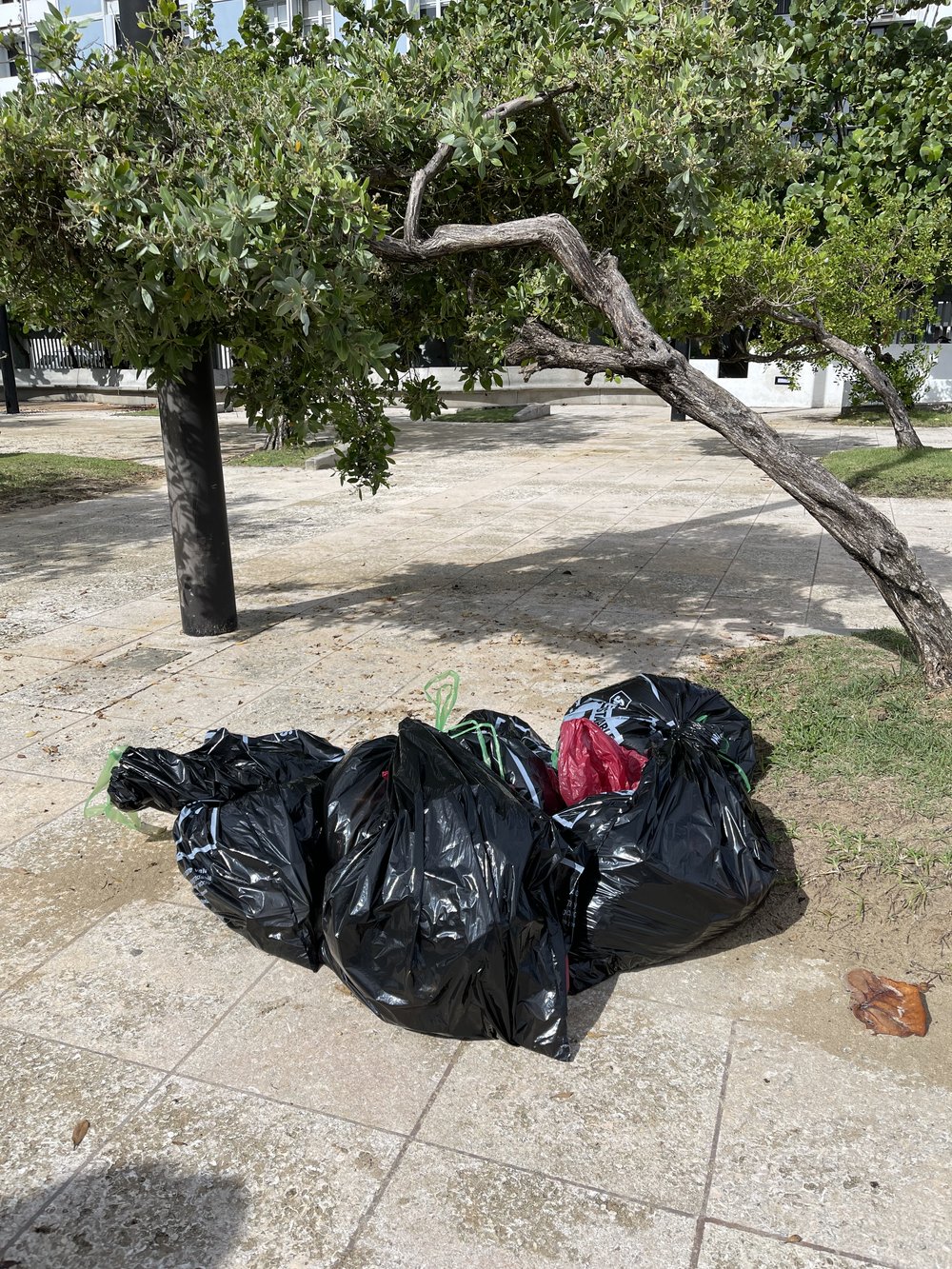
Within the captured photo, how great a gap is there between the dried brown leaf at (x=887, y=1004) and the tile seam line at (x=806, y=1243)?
0.89 meters

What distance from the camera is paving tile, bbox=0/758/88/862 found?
4.73 metres

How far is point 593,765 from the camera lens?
4.23 meters

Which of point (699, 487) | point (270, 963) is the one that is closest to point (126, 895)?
point (270, 963)

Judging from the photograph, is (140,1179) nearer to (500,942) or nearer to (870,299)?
(500,942)

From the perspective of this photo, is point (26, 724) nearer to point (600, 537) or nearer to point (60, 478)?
point (600, 537)

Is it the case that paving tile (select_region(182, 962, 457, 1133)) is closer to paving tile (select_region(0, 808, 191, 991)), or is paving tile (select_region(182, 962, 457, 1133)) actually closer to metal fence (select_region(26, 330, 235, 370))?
paving tile (select_region(0, 808, 191, 991))

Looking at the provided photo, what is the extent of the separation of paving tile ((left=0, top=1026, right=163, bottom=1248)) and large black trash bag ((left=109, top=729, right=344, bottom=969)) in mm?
619

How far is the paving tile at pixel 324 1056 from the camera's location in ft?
9.95

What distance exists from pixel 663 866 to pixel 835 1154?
98cm

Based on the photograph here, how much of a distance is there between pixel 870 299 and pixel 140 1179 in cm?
1808

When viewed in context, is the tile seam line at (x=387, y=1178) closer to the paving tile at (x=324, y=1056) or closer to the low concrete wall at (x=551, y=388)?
the paving tile at (x=324, y=1056)

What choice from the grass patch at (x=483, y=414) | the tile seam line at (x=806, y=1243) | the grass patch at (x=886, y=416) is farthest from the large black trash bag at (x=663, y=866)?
the grass patch at (x=483, y=414)

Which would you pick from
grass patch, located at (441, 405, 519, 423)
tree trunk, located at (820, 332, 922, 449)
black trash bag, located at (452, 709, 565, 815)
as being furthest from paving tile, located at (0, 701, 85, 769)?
grass patch, located at (441, 405, 519, 423)

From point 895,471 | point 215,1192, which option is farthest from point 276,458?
point 215,1192
